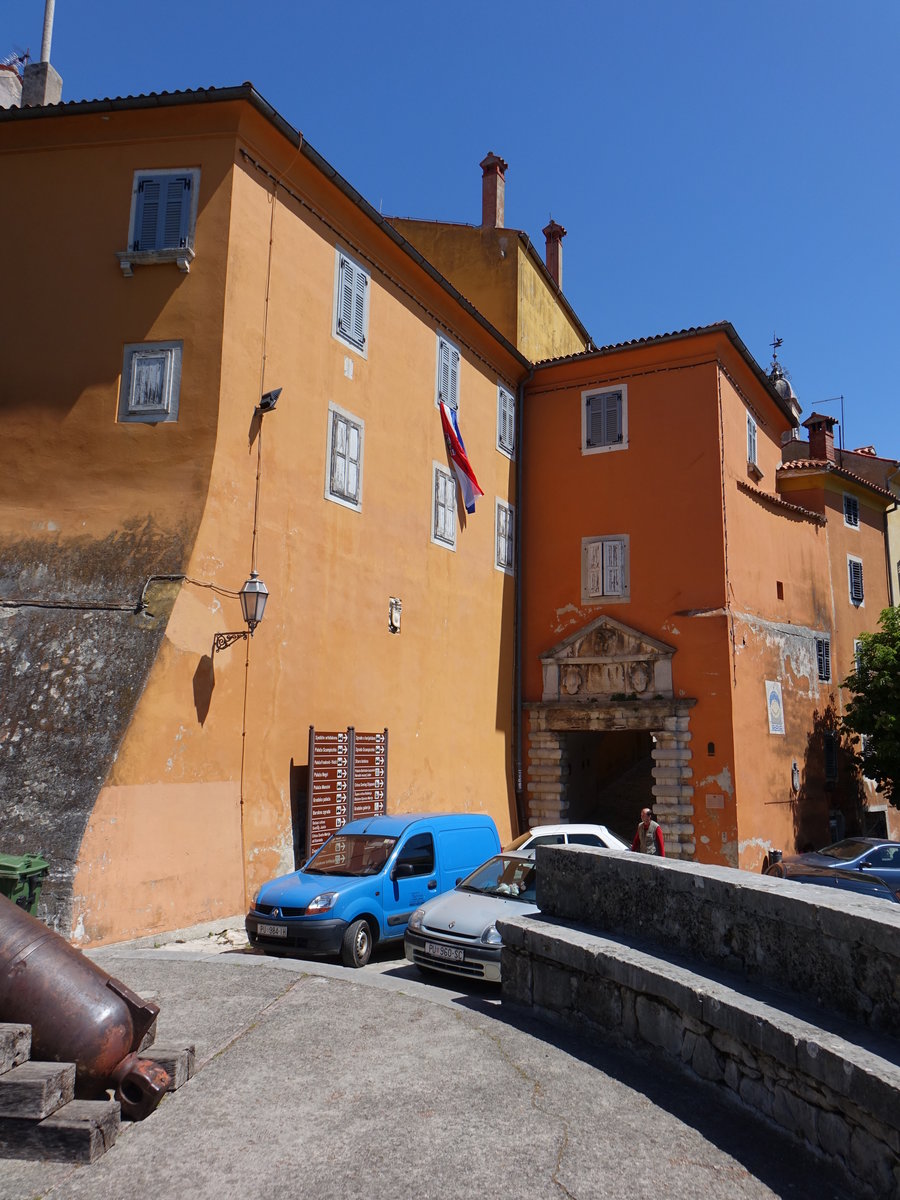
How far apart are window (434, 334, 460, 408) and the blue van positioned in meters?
8.96

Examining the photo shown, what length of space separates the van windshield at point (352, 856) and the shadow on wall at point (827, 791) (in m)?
12.4

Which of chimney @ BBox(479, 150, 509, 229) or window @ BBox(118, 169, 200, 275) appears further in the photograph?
chimney @ BBox(479, 150, 509, 229)

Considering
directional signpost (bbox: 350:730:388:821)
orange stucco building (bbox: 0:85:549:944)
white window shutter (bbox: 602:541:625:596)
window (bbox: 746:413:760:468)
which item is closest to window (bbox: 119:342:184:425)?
orange stucco building (bbox: 0:85:549:944)

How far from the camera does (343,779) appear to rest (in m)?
13.9

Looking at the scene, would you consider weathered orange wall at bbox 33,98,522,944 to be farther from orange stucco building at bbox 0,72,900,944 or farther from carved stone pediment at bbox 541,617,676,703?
carved stone pediment at bbox 541,617,676,703

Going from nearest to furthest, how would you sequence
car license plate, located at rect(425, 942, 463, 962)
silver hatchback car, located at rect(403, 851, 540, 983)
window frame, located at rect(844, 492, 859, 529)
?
silver hatchback car, located at rect(403, 851, 540, 983) < car license plate, located at rect(425, 942, 463, 962) < window frame, located at rect(844, 492, 859, 529)

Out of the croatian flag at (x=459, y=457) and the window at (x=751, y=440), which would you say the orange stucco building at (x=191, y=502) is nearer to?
the croatian flag at (x=459, y=457)

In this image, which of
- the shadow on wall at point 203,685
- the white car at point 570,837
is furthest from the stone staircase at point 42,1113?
the white car at point 570,837

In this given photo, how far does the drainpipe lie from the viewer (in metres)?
19.5

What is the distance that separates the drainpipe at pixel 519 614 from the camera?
64.1ft

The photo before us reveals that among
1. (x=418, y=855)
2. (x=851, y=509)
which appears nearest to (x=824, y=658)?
(x=851, y=509)

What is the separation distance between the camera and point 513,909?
8.61 meters

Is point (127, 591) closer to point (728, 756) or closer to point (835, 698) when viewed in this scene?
point (728, 756)

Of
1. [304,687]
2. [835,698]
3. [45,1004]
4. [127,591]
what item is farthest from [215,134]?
[835,698]
